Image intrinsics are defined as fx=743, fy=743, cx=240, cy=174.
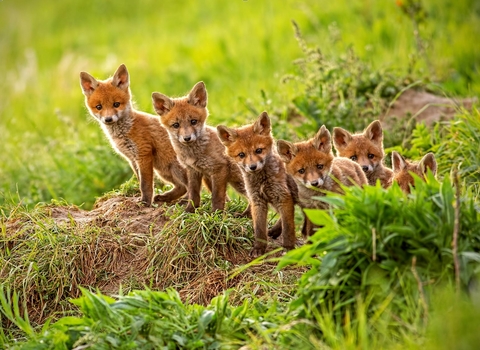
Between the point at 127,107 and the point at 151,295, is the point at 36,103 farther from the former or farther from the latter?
the point at 151,295

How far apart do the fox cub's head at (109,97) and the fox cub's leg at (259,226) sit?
1834 millimetres

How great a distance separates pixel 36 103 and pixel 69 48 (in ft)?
12.2

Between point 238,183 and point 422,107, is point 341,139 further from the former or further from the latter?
point 422,107

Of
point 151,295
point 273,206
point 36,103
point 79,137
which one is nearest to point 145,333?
point 151,295

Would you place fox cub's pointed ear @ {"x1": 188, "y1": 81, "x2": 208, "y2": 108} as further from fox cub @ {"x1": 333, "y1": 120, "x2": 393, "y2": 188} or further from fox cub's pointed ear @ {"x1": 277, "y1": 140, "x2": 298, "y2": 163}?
fox cub @ {"x1": 333, "y1": 120, "x2": 393, "y2": 188}

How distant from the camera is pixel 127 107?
7484mm

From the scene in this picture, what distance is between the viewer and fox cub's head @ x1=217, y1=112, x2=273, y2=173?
20.5 ft

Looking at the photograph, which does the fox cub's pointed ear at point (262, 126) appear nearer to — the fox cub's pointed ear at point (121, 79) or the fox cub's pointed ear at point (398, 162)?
the fox cub's pointed ear at point (398, 162)

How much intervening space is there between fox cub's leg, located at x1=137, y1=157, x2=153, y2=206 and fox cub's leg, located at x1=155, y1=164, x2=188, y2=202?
0.24m

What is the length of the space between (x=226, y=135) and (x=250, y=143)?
0.26 meters

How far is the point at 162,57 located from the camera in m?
16.3

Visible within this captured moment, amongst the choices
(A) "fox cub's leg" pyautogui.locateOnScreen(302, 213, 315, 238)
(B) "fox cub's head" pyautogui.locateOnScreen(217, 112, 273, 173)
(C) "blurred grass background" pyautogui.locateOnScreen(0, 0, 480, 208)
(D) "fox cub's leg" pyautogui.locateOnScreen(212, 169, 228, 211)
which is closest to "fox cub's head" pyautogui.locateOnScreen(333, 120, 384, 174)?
(A) "fox cub's leg" pyautogui.locateOnScreen(302, 213, 315, 238)

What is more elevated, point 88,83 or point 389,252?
point 88,83

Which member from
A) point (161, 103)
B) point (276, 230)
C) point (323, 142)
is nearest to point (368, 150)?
point (323, 142)
